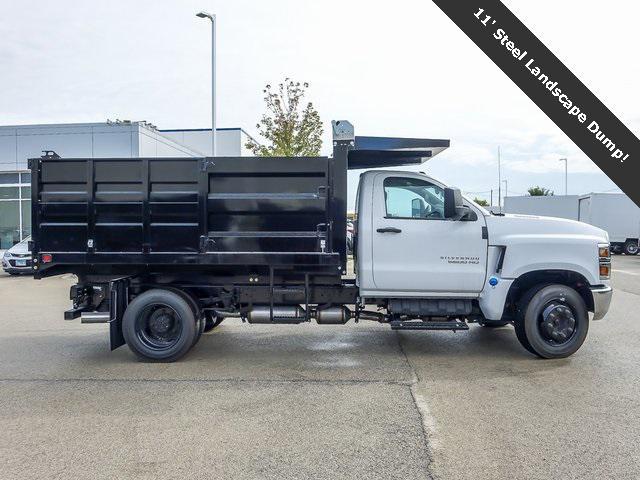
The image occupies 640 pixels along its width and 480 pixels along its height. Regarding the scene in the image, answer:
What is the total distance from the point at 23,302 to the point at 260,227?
26.8ft

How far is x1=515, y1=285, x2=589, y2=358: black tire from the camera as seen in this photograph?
675cm

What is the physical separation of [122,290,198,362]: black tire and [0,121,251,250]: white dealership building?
15826 millimetres

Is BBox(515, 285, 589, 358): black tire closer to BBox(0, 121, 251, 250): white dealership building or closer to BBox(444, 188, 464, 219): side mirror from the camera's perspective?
BBox(444, 188, 464, 219): side mirror

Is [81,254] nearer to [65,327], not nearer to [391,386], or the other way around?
[65,327]

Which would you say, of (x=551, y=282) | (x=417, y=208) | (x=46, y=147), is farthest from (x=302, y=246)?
(x=46, y=147)

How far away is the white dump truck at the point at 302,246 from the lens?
21.8ft

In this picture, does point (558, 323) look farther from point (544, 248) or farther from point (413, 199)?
point (413, 199)

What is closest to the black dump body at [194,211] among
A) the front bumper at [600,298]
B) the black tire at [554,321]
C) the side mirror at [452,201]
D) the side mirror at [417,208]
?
the side mirror at [417,208]

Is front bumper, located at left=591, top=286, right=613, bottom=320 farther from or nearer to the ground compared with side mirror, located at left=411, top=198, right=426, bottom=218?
nearer to the ground

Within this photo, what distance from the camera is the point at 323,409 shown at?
5141 millimetres

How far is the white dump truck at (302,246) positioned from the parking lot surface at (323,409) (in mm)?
582

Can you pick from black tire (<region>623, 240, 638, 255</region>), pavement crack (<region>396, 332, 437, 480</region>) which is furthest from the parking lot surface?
black tire (<region>623, 240, 638, 255</region>)

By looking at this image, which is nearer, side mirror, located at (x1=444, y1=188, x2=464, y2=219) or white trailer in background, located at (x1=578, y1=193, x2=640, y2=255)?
side mirror, located at (x1=444, y1=188, x2=464, y2=219)

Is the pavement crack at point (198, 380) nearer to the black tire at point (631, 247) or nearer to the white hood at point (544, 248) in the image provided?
the white hood at point (544, 248)
